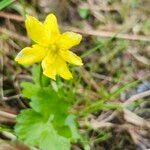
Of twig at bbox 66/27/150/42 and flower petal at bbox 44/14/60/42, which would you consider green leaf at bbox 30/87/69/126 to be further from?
twig at bbox 66/27/150/42

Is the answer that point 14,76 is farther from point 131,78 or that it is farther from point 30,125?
point 131,78

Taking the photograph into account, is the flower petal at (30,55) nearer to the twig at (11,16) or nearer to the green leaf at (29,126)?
the green leaf at (29,126)

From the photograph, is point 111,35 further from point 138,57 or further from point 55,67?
point 55,67

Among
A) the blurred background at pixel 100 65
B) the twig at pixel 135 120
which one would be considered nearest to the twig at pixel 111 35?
the blurred background at pixel 100 65

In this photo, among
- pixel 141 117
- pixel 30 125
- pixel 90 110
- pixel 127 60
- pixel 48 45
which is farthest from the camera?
pixel 127 60

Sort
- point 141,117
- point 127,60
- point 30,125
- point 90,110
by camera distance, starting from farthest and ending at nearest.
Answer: point 127,60 < point 141,117 < point 90,110 < point 30,125

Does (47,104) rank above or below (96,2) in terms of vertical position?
below

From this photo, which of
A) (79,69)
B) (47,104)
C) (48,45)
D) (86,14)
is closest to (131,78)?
(79,69)
